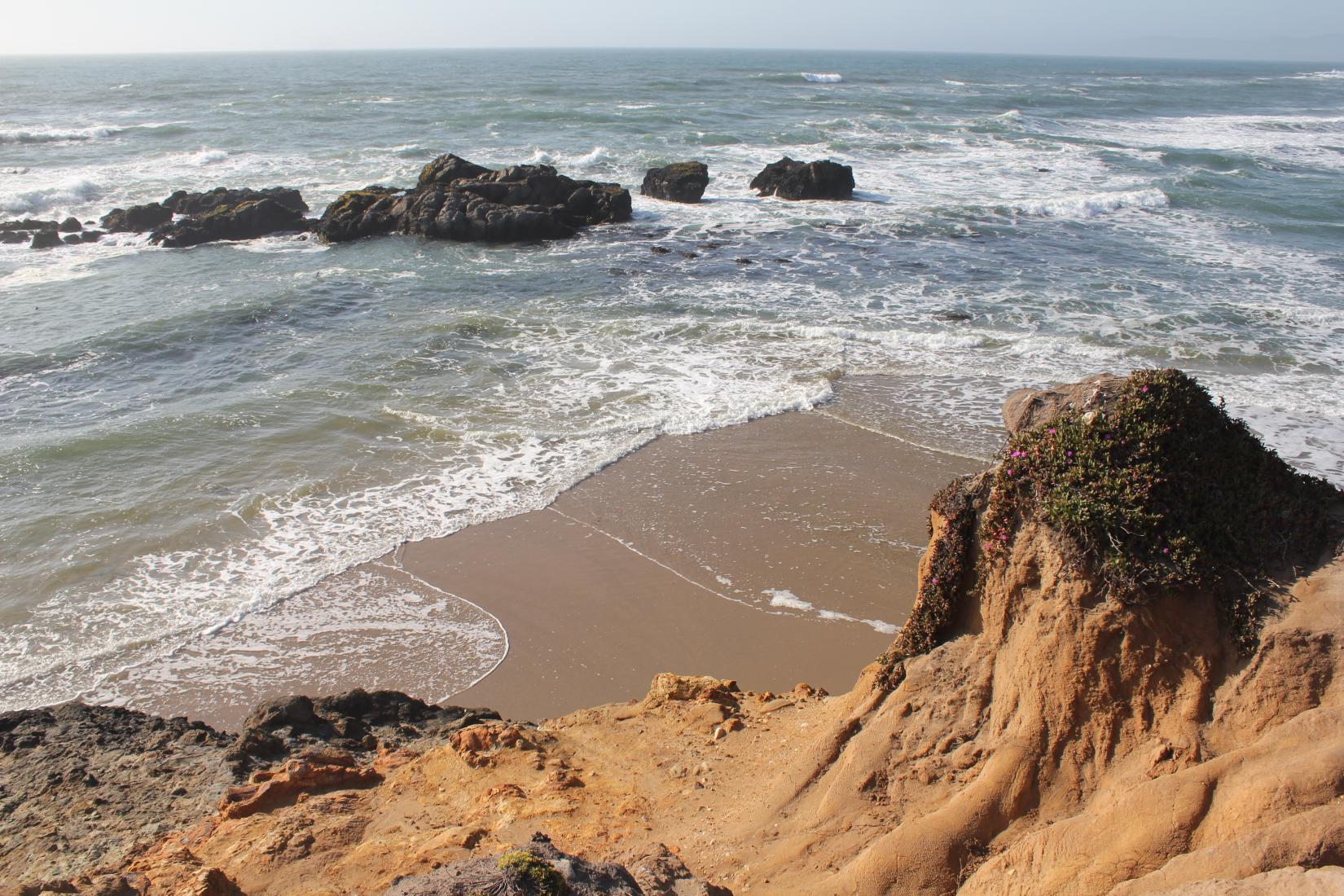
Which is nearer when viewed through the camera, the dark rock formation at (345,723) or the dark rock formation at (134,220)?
the dark rock formation at (345,723)

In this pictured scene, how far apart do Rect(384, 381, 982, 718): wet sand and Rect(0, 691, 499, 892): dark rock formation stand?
1199mm

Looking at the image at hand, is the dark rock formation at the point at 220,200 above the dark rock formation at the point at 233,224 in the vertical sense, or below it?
above

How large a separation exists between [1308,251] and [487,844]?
96.3 ft

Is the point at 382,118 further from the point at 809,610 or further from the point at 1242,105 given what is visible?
the point at 1242,105

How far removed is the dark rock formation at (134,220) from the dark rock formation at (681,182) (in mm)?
17255

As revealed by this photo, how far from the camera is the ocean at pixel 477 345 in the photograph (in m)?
10.4

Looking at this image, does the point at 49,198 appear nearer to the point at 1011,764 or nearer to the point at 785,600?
the point at 785,600

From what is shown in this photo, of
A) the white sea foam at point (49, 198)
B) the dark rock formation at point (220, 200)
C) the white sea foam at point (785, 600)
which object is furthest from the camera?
the white sea foam at point (49, 198)

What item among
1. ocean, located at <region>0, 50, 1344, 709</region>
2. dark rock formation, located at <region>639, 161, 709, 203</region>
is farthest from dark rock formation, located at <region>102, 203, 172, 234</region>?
dark rock formation, located at <region>639, 161, 709, 203</region>

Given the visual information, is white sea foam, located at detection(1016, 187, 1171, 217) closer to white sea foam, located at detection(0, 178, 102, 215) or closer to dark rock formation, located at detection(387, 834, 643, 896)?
dark rock formation, located at detection(387, 834, 643, 896)

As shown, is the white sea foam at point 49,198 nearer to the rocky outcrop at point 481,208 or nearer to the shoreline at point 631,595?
→ the rocky outcrop at point 481,208

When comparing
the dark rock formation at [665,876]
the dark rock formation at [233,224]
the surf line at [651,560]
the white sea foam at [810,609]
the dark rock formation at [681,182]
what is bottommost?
the white sea foam at [810,609]

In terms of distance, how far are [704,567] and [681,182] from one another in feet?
83.0

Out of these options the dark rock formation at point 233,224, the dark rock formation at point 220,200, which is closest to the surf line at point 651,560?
the dark rock formation at point 233,224
